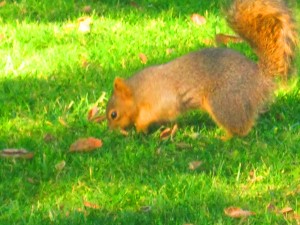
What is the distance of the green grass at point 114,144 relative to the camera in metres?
4.09

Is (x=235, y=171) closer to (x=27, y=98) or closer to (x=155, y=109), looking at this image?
(x=155, y=109)

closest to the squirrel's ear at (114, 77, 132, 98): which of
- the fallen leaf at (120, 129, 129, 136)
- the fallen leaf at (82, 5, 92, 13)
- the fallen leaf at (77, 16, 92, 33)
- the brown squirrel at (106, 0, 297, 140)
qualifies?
the brown squirrel at (106, 0, 297, 140)

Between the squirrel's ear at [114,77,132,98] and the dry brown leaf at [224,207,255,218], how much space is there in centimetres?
144

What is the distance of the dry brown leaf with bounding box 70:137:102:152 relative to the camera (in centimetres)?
473

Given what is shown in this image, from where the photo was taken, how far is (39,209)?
4023 millimetres

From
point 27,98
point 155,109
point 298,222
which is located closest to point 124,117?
point 155,109

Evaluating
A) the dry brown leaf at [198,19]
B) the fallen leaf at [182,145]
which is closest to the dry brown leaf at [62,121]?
the fallen leaf at [182,145]

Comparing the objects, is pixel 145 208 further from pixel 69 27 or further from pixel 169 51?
pixel 69 27

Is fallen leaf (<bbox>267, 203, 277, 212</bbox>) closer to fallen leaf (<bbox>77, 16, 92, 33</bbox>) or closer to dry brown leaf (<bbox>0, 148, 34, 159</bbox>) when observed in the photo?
dry brown leaf (<bbox>0, 148, 34, 159</bbox>)

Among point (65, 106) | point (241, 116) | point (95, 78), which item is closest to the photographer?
point (241, 116)

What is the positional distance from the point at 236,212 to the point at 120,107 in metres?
1.48

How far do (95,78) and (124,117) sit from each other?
0.67 meters

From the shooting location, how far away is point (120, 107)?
5258 millimetres

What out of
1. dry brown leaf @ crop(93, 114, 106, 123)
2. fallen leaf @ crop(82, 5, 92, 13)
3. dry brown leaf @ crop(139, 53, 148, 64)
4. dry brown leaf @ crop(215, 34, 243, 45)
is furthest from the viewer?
fallen leaf @ crop(82, 5, 92, 13)
